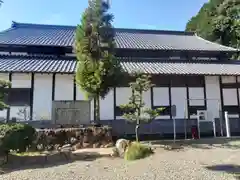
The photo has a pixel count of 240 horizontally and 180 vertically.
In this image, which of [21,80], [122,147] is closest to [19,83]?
[21,80]

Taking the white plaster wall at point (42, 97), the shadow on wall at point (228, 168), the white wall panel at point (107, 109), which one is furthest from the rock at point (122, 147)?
the white plaster wall at point (42, 97)

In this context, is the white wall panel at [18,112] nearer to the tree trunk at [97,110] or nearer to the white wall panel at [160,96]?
the tree trunk at [97,110]

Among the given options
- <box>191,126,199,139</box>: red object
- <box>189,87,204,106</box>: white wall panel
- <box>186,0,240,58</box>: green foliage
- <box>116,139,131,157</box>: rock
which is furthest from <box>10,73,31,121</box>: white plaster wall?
<box>186,0,240,58</box>: green foliage

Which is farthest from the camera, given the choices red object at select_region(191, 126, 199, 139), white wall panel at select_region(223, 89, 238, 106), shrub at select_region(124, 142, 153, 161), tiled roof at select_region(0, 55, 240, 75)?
white wall panel at select_region(223, 89, 238, 106)

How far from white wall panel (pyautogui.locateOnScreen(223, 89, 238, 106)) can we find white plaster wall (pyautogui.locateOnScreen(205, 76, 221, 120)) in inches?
15.7

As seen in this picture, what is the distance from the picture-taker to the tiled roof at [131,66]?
12280 mm

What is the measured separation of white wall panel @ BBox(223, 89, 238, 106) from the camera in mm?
13617

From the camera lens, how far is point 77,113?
1120cm

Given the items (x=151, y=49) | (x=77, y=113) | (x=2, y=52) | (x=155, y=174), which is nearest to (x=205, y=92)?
(x=151, y=49)

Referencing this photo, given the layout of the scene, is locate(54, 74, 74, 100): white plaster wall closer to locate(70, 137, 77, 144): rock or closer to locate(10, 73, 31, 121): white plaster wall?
locate(10, 73, 31, 121): white plaster wall

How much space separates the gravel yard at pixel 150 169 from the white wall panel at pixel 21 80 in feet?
20.4

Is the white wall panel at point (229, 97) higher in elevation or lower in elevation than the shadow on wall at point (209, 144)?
higher

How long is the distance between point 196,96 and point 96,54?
6249 millimetres

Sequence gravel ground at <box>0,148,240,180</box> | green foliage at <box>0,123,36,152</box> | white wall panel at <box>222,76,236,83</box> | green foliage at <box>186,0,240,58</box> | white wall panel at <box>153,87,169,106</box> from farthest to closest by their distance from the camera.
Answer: green foliage at <box>186,0,240,58</box> → white wall panel at <box>222,76,236,83</box> → white wall panel at <box>153,87,169,106</box> → green foliage at <box>0,123,36,152</box> → gravel ground at <box>0,148,240,180</box>
